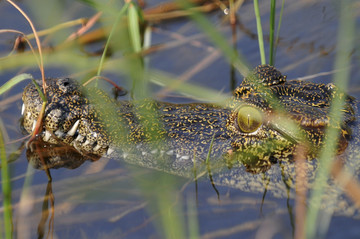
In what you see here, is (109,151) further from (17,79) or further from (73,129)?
(17,79)

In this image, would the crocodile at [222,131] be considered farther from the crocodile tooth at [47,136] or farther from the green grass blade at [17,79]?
the green grass blade at [17,79]

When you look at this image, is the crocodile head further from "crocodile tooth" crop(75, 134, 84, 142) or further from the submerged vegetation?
the submerged vegetation

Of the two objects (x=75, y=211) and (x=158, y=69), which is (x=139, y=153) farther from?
(x=158, y=69)

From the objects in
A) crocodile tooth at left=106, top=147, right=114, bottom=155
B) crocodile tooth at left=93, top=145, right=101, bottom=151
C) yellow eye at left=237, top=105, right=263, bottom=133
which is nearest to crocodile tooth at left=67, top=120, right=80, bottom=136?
crocodile tooth at left=93, top=145, right=101, bottom=151

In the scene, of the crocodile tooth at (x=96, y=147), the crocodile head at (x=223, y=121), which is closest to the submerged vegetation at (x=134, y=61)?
the crocodile head at (x=223, y=121)

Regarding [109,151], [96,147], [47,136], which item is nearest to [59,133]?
[47,136]

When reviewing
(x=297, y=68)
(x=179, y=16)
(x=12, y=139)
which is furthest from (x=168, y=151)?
(x=179, y=16)
